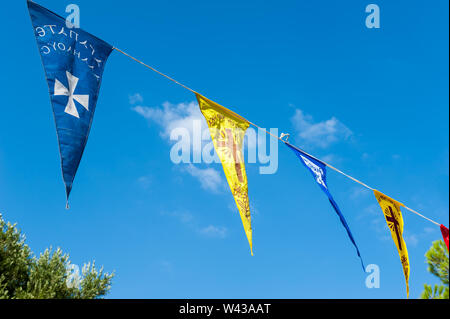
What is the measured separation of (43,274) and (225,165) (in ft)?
39.5

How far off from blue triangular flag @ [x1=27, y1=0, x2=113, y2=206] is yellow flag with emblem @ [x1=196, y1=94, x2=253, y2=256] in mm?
2280

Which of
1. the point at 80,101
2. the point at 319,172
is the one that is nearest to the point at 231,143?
the point at 319,172

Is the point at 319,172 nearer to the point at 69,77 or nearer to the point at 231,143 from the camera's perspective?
the point at 231,143

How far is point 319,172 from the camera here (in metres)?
8.66

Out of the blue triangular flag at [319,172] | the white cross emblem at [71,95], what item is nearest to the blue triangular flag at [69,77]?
the white cross emblem at [71,95]

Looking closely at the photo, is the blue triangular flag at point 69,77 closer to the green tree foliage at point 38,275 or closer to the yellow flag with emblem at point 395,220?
the yellow flag with emblem at point 395,220

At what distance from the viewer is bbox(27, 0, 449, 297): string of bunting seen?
18.9 feet

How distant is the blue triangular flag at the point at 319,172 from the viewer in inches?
337

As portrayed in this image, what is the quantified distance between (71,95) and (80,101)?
0.16 m

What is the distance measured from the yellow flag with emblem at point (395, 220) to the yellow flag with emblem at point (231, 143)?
4011 mm
